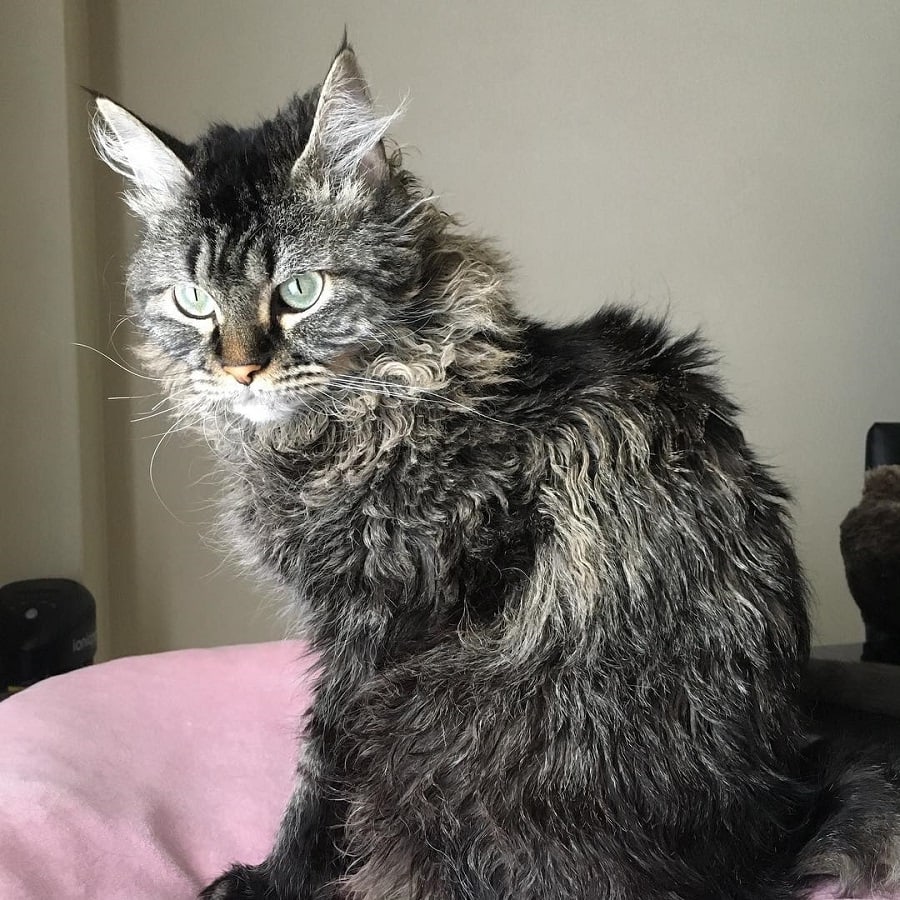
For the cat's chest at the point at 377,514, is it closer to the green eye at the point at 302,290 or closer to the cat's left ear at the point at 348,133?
the green eye at the point at 302,290

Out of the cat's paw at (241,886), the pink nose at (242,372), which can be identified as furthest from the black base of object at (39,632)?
the pink nose at (242,372)

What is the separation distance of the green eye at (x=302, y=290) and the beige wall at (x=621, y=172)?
1299mm

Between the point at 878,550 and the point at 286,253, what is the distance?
4.29 ft

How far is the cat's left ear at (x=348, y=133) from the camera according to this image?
40.2 inches

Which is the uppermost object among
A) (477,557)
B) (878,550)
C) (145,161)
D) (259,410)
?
(145,161)

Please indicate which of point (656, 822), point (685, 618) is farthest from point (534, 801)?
point (685, 618)

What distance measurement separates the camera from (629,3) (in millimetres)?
2320

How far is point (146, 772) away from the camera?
1334 millimetres

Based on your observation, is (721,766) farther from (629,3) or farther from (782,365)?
(629,3)

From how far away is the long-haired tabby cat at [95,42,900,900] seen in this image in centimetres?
96

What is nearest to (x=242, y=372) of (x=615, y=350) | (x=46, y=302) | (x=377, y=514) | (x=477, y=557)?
(x=377, y=514)

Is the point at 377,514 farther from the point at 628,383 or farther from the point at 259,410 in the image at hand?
the point at 628,383

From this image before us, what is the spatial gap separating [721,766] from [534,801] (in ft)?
0.72

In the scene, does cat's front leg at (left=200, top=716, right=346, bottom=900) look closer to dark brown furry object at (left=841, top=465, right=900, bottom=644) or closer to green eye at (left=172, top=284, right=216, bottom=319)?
green eye at (left=172, top=284, right=216, bottom=319)
